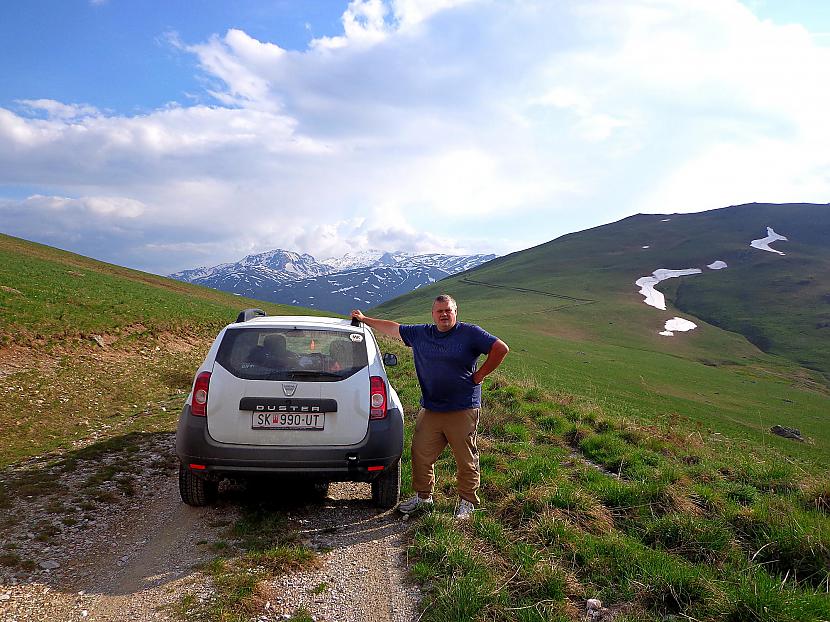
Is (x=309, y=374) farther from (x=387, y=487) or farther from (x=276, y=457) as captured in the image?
(x=387, y=487)

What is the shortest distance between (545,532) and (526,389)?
8.39m

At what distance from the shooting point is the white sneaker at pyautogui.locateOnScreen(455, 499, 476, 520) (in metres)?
5.28

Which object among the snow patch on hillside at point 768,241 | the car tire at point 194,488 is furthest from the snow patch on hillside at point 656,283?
the car tire at point 194,488

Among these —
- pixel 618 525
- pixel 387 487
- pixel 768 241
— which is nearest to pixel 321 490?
pixel 387 487

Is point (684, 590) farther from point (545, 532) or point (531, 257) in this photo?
point (531, 257)

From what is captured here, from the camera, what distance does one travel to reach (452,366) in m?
5.51

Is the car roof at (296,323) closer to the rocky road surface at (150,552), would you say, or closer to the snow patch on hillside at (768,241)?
the rocky road surface at (150,552)

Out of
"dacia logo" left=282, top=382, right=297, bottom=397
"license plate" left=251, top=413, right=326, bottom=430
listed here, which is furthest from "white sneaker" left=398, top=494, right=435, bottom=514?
"dacia logo" left=282, top=382, right=297, bottom=397

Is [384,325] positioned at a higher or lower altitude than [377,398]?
higher

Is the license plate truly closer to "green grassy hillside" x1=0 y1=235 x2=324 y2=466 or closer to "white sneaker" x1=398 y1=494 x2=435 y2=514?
"white sneaker" x1=398 y1=494 x2=435 y2=514

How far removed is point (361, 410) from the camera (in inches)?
209

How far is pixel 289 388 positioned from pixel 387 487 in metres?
1.68

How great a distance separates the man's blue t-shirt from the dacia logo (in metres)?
1.36

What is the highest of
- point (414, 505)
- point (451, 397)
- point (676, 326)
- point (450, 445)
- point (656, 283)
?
point (656, 283)
